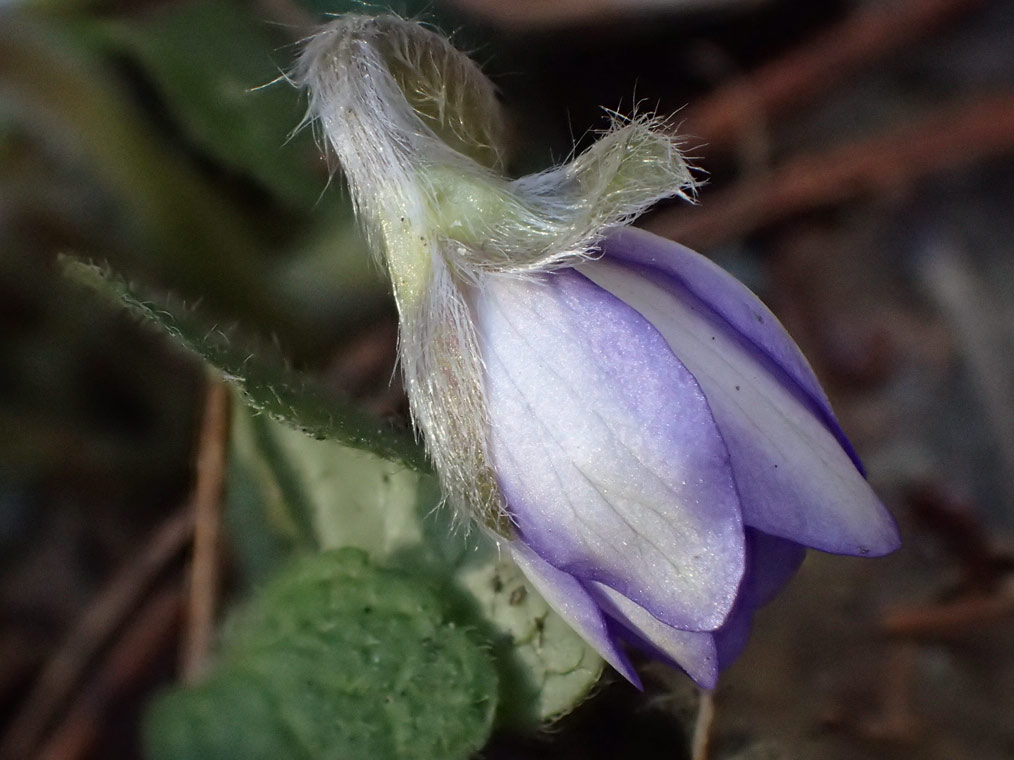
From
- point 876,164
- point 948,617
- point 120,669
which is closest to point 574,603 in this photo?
Result: point 948,617

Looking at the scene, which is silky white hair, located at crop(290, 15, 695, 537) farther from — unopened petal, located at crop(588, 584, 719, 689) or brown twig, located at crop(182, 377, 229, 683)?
brown twig, located at crop(182, 377, 229, 683)

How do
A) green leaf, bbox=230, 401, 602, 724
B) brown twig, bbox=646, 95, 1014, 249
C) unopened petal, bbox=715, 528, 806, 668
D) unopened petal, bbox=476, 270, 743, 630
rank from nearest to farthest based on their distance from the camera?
1. unopened petal, bbox=476, 270, 743, 630
2. unopened petal, bbox=715, 528, 806, 668
3. green leaf, bbox=230, 401, 602, 724
4. brown twig, bbox=646, 95, 1014, 249

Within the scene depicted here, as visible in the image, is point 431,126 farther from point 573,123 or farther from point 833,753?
point 573,123

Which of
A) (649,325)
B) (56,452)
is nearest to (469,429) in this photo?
(649,325)

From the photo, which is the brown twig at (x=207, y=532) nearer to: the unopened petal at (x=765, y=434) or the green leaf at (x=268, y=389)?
the green leaf at (x=268, y=389)

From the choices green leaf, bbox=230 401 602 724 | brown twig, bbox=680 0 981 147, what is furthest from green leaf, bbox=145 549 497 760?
brown twig, bbox=680 0 981 147
